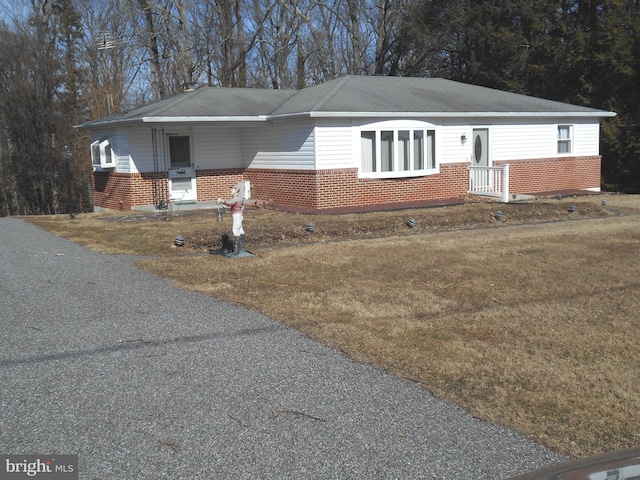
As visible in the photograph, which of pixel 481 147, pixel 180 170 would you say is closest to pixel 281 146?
pixel 180 170

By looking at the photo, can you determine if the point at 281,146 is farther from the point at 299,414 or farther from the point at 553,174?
the point at 299,414

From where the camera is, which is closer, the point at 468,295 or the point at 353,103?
the point at 468,295

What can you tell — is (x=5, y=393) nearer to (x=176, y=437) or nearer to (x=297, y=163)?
(x=176, y=437)

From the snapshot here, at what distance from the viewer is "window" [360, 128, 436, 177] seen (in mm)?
18266

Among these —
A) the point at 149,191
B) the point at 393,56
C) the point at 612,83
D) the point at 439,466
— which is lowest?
the point at 439,466

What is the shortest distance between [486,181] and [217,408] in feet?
54.9

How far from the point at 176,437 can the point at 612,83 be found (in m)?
27.4

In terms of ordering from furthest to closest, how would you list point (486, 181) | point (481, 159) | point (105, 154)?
point (481, 159) → point (105, 154) → point (486, 181)

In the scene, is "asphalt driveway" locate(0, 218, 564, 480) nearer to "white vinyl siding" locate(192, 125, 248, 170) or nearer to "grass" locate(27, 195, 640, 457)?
"grass" locate(27, 195, 640, 457)

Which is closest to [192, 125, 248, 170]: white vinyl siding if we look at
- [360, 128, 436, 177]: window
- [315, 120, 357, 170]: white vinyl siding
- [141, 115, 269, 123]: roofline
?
[141, 115, 269, 123]: roofline

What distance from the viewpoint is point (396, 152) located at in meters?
18.5

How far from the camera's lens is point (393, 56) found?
115 feet

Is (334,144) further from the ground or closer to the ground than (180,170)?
further from the ground

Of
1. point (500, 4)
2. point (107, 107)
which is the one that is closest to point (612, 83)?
point (500, 4)
